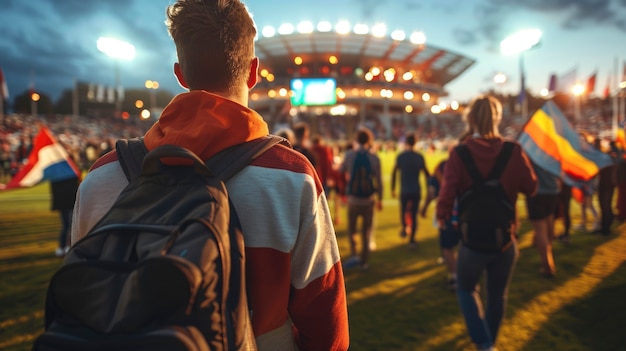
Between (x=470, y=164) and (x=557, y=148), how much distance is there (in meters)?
3.49

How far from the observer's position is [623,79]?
75.3 feet

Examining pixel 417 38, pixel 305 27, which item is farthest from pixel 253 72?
pixel 417 38

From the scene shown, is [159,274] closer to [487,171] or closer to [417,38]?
[487,171]

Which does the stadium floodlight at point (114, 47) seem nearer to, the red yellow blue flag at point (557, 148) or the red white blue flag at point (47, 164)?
the red white blue flag at point (47, 164)

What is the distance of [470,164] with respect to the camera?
9.84 ft

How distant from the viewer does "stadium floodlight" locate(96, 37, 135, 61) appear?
22828 millimetres

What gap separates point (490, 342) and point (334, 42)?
60.6 m

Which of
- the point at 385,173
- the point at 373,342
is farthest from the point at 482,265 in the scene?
the point at 385,173

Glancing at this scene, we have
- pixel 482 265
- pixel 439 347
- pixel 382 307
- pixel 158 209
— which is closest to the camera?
pixel 158 209

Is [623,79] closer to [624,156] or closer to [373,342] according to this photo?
[624,156]

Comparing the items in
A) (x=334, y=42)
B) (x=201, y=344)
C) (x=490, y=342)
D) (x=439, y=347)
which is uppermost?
(x=334, y=42)

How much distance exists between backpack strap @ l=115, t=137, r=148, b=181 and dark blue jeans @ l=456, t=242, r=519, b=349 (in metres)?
2.73

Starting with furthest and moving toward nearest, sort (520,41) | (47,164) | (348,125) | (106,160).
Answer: (348,125) → (520,41) → (47,164) → (106,160)

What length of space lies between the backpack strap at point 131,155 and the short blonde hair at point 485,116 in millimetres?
2808
